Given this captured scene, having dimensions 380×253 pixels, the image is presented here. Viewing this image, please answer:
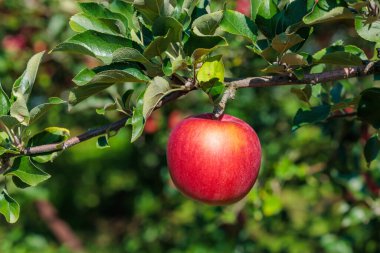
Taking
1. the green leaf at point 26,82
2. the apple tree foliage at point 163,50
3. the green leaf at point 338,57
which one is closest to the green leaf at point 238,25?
the apple tree foliage at point 163,50

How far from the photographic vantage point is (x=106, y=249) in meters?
3.91

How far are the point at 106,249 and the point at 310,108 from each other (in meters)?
2.82

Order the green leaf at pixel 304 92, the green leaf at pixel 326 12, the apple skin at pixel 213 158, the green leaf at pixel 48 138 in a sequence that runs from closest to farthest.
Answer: the green leaf at pixel 326 12, the apple skin at pixel 213 158, the green leaf at pixel 48 138, the green leaf at pixel 304 92

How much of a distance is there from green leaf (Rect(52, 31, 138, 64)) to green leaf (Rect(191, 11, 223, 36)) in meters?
0.11

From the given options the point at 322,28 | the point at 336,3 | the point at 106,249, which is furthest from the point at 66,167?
the point at 336,3

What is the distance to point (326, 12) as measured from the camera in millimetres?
963

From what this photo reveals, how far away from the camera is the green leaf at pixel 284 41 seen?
97cm

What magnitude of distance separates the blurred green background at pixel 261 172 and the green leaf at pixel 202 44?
1.68 ft

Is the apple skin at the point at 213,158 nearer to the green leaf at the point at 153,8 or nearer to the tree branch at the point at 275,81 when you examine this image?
the tree branch at the point at 275,81

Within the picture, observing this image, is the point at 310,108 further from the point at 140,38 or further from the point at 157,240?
the point at 157,240

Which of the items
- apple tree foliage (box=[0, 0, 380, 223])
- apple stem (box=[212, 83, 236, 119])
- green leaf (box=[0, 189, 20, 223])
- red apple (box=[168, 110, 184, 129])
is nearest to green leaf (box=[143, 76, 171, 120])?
apple tree foliage (box=[0, 0, 380, 223])

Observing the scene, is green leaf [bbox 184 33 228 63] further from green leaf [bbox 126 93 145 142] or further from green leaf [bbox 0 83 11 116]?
green leaf [bbox 0 83 11 116]

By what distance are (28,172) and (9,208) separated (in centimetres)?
7

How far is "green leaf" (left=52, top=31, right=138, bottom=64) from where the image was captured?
0.99m
